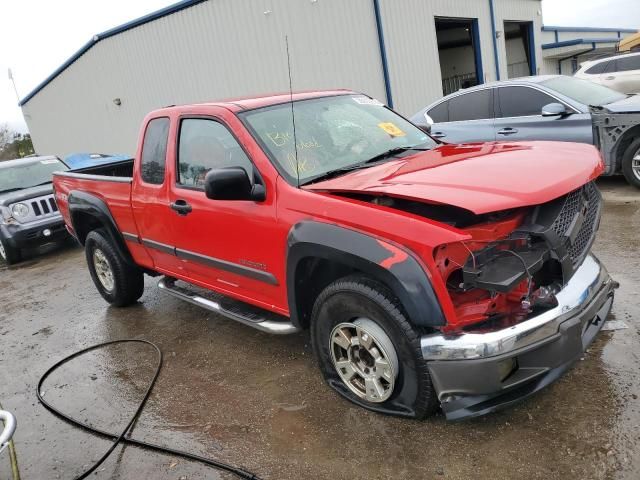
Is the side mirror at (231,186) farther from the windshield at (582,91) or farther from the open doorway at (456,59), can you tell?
the open doorway at (456,59)

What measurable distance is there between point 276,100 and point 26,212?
671 centimetres

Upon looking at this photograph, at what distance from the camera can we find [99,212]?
5.07 m

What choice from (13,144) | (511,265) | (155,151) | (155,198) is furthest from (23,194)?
(13,144)

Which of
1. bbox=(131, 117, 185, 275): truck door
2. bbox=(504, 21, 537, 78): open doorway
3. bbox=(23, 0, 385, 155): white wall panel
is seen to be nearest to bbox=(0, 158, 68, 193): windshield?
bbox=(23, 0, 385, 155): white wall panel

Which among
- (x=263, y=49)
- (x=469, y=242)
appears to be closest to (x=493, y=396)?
(x=469, y=242)

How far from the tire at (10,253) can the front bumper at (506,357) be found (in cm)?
833

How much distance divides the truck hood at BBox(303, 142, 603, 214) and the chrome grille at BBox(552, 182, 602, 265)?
14 centimetres

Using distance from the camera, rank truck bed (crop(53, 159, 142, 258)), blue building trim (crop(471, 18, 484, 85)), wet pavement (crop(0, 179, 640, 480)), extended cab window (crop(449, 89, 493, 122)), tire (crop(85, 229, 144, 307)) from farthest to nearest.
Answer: blue building trim (crop(471, 18, 484, 85)) → extended cab window (crop(449, 89, 493, 122)) → tire (crop(85, 229, 144, 307)) → truck bed (crop(53, 159, 142, 258)) → wet pavement (crop(0, 179, 640, 480))

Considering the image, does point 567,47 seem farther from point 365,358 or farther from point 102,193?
point 365,358

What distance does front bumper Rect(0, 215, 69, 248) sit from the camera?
8555 mm

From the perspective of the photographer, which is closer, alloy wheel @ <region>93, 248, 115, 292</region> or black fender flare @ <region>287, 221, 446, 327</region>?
black fender flare @ <region>287, 221, 446, 327</region>

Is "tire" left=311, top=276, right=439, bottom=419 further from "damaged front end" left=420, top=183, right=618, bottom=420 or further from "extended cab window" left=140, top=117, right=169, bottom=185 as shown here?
"extended cab window" left=140, top=117, right=169, bottom=185

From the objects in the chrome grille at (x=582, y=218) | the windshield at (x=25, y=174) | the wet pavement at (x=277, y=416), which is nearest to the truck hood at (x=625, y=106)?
the wet pavement at (x=277, y=416)

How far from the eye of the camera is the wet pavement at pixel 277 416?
8.51 feet
